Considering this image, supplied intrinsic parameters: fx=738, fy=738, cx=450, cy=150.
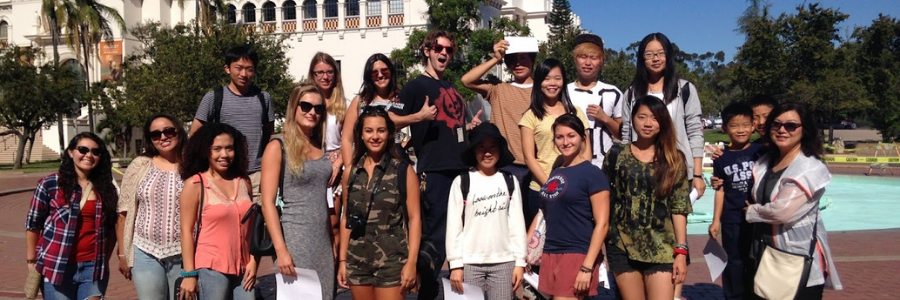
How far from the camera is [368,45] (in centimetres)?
4934

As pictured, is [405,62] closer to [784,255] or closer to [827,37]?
[827,37]

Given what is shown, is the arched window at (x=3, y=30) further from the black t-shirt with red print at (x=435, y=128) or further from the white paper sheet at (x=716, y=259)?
the white paper sheet at (x=716, y=259)

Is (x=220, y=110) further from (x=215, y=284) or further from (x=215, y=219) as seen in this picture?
(x=215, y=284)

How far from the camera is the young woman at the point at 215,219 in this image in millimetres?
4711

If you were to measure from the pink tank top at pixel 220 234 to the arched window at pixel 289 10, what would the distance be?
48.3 metres

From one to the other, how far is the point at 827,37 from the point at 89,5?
41996mm

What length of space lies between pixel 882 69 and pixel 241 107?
50460mm

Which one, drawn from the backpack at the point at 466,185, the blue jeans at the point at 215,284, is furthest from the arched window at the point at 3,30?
the backpack at the point at 466,185

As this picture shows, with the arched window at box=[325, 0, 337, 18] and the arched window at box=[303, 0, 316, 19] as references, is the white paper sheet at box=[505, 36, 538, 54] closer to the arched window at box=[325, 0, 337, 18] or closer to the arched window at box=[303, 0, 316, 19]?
the arched window at box=[325, 0, 337, 18]

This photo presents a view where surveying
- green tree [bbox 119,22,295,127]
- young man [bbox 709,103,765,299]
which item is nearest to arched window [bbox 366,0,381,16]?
green tree [bbox 119,22,295,127]

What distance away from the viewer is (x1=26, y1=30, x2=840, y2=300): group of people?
476 cm

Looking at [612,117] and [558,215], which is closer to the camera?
[558,215]

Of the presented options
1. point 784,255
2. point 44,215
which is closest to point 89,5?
point 44,215

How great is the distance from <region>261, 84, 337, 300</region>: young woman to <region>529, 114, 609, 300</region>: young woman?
4.90 ft
